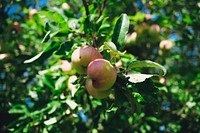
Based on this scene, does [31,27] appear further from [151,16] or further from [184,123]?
[184,123]

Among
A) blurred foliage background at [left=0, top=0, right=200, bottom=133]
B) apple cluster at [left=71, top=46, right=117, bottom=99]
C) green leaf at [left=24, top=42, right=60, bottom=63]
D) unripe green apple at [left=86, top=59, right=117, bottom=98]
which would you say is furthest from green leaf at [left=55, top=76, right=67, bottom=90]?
unripe green apple at [left=86, top=59, right=117, bottom=98]

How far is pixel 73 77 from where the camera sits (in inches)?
73.0

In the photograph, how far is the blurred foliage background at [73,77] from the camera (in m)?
1.96

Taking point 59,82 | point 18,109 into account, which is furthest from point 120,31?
point 18,109

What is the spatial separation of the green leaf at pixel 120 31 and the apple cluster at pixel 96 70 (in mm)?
160

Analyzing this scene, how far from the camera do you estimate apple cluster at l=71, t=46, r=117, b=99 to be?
123 cm

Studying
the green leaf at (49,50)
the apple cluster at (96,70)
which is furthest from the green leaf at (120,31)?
the green leaf at (49,50)

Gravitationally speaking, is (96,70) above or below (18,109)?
above

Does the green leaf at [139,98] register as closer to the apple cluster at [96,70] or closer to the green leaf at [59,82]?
the apple cluster at [96,70]

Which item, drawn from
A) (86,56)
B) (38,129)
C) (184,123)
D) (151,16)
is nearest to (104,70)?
(86,56)

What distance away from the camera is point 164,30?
3188 millimetres

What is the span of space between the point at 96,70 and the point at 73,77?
65 cm

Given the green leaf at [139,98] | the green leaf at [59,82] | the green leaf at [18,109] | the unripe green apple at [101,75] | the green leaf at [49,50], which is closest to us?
the unripe green apple at [101,75]

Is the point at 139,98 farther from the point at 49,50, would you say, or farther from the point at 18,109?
the point at 18,109
